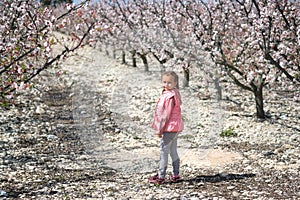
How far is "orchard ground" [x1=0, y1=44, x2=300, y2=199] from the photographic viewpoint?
6516 mm

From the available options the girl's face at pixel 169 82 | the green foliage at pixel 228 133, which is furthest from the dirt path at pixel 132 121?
the girl's face at pixel 169 82

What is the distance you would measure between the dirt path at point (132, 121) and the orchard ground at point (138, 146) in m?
0.03

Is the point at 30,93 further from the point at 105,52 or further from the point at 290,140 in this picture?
the point at 105,52

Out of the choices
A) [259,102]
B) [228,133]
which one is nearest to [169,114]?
[228,133]

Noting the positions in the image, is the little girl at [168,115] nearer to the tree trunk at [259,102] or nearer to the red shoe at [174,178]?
the red shoe at [174,178]

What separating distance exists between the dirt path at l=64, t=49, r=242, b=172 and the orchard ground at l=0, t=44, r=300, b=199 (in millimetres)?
30

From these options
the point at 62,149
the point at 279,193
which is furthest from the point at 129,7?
the point at 279,193

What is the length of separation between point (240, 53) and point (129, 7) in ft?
34.1

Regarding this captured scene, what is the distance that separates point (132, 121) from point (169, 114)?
644 cm

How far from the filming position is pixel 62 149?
371 inches

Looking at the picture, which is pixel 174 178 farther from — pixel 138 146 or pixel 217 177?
pixel 138 146

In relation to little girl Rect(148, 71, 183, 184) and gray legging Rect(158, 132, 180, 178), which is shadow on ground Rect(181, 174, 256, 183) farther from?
little girl Rect(148, 71, 183, 184)

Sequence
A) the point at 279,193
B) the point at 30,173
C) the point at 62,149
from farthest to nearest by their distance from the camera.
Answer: the point at 62,149, the point at 30,173, the point at 279,193

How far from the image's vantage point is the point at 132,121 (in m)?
12.8
